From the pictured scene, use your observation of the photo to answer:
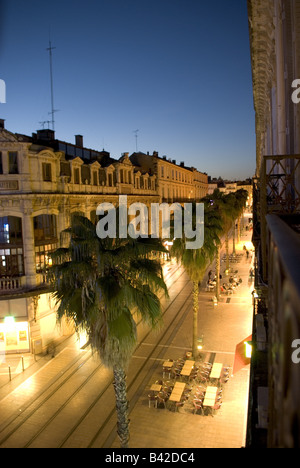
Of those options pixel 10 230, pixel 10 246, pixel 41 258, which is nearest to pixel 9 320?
pixel 41 258

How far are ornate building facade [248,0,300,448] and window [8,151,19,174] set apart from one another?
14664 mm

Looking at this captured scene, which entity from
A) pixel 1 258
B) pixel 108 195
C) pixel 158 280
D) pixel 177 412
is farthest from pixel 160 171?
pixel 158 280

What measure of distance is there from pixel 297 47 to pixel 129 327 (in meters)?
10.6

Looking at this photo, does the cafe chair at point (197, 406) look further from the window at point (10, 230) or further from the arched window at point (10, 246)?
the window at point (10, 230)

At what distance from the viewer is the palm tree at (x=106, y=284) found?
1041cm

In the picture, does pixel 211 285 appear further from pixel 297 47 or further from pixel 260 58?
pixel 297 47

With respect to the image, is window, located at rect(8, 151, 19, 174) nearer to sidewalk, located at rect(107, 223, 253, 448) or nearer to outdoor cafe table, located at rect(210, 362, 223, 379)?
sidewalk, located at rect(107, 223, 253, 448)

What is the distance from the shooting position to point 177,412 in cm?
1670

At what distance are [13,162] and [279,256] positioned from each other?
78.2 ft

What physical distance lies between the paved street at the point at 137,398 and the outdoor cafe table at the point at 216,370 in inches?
27.7

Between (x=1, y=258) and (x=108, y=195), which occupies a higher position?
(x=108, y=195)

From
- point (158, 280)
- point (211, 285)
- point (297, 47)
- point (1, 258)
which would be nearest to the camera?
point (158, 280)

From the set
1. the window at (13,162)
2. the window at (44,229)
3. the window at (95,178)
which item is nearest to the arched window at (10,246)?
the window at (44,229)

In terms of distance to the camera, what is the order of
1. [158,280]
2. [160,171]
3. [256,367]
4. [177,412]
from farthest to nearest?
[160,171]
[177,412]
[158,280]
[256,367]
